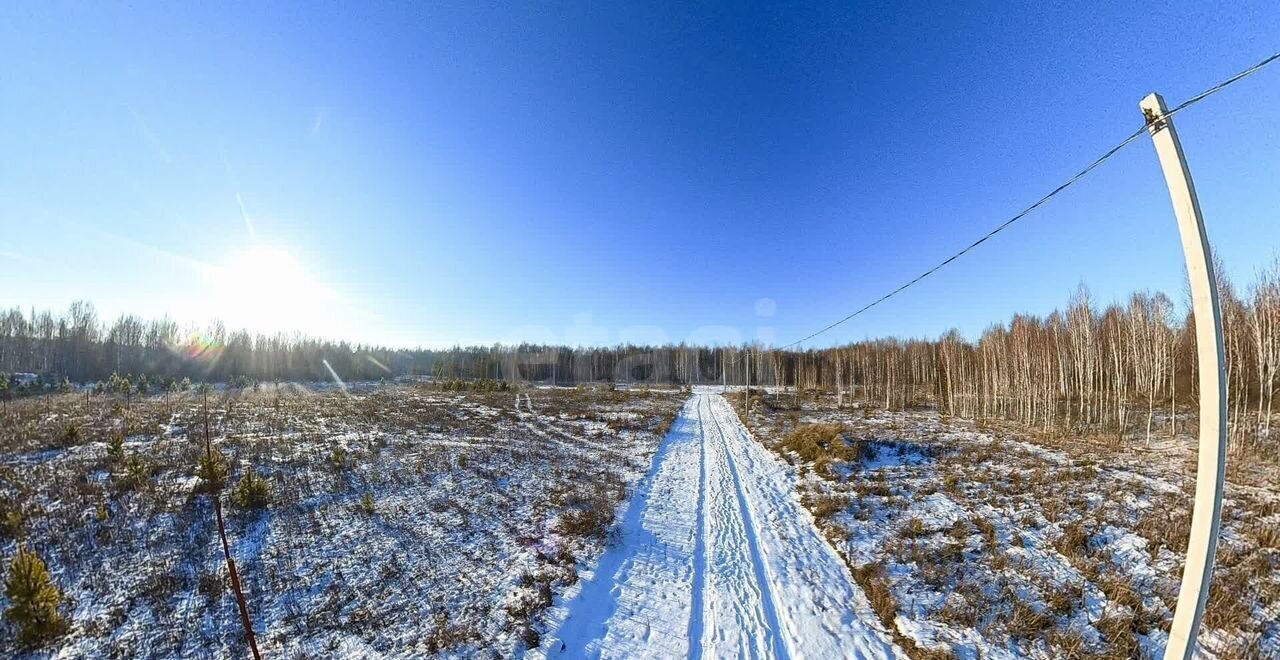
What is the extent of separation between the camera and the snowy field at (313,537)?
5.12 meters

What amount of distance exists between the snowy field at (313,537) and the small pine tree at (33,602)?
0.69 feet

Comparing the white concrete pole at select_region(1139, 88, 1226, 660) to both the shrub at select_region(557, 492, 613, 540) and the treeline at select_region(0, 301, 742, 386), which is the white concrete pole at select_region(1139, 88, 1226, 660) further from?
the treeline at select_region(0, 301, 742, 386)

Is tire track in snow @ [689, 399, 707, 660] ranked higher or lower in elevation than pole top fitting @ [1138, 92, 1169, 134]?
lower

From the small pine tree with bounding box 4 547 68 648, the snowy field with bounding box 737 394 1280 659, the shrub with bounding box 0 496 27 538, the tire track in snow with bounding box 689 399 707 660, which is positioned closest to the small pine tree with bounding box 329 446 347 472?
the shrub with bounding box 0 496 27 538

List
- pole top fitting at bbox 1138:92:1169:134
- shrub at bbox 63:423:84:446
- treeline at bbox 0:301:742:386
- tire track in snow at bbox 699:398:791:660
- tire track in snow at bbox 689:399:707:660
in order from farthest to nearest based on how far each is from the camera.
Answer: treeline at bbox 0:301:742:386, shrub at bbox 63:423:84:446, tire track in snow at bbox 689:399:707:660, tire track in snow at bbox 699:398:791:660, pole top fitting at bbox 1138:92:1169:134

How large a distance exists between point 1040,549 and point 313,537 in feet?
42.3

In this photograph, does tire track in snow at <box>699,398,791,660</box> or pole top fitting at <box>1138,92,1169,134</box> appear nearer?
pole top fitting at <box>1138,92,1169,134</box>

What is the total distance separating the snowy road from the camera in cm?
484

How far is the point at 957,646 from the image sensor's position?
478 cm

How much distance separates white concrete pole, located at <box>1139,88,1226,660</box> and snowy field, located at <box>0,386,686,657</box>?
5.72 metres

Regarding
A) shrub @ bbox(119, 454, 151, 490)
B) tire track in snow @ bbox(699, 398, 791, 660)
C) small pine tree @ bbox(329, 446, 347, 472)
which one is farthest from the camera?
small pine tree @ bbox(329, 446, 347, 472)

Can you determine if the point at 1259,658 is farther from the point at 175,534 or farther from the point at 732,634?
the point at 175,534

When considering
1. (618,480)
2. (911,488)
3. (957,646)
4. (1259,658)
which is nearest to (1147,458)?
(911,488)

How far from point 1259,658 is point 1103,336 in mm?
27388
